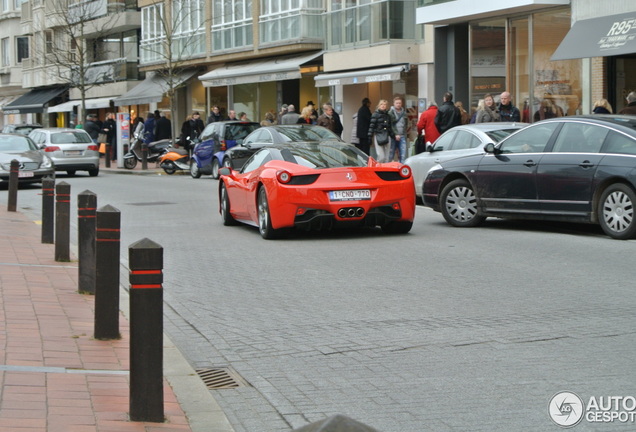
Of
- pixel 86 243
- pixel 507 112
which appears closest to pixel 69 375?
pixel 86 243

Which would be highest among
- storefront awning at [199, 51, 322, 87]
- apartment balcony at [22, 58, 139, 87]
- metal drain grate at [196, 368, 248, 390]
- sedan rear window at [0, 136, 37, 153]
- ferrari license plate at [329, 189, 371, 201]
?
apartment balcony at [22, 58, 139, 87]

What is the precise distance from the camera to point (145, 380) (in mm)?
5355

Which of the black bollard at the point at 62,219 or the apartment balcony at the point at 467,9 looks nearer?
the black bollard at the point at 62,219

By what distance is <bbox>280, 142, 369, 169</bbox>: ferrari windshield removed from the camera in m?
13.8

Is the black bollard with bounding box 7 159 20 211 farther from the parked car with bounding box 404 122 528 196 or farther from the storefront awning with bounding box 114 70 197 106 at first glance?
the storefront awning with bounding box 114 70 197 106

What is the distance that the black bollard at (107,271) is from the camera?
7344 millimetres

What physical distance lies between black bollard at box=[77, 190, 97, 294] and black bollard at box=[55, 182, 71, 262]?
1386 mm

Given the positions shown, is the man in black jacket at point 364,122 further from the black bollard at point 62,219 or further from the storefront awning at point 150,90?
the storefront awning at point 150,90

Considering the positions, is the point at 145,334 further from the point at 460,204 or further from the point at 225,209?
the point at 225,209

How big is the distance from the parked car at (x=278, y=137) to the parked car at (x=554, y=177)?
10.8 feet

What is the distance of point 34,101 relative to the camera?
70.7 m

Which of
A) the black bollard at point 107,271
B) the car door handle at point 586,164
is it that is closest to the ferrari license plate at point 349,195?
the car door handle at point 586,164

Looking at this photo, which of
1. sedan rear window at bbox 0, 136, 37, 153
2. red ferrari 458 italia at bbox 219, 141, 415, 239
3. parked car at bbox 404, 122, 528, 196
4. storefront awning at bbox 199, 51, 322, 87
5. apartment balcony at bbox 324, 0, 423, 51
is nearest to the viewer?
red ferrari 458 italia at bbox 219, 141, 415, 239

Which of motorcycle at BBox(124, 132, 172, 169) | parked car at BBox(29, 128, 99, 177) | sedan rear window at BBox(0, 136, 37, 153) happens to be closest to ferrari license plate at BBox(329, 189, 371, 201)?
sedan rear window at BBox(0, 136, 37, 153)
